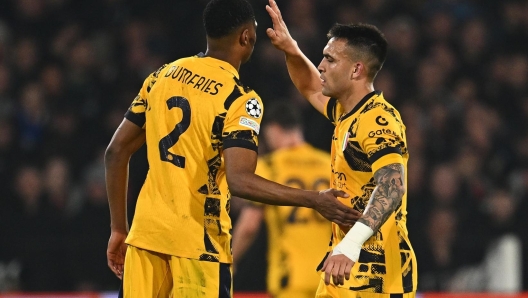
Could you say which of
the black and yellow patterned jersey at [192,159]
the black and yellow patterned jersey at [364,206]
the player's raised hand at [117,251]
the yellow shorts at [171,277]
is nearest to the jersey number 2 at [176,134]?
the black and yellow patterned jersey at [192,159]

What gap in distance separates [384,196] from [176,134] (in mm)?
964

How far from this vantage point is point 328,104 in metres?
5.01

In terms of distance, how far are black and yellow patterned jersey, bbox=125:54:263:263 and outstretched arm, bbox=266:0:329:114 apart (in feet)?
2.57

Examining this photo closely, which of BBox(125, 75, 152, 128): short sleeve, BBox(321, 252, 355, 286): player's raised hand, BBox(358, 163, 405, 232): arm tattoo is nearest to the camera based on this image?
BBox(321, 252, 355, 286): player's raised hand

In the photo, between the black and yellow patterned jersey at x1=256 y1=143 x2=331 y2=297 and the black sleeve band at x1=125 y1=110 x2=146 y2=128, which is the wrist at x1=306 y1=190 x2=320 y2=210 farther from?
the black and yellow patterned jersey at x1=256 y1=143 x2=331 y2=297

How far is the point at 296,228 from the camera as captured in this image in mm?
6824

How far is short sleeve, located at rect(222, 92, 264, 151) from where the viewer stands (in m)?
4.16

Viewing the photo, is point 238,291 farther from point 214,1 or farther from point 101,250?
point 214,1

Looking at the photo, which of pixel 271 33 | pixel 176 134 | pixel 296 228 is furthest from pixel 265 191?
pixel 296 228

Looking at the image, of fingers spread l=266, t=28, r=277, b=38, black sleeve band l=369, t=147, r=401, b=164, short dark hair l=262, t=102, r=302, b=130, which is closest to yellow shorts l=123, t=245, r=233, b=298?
black sleeve band l=369, t=147, r=401, b=164

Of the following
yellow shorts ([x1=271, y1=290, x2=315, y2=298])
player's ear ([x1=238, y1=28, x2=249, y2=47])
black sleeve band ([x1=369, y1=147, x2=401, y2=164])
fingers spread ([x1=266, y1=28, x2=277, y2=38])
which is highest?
fingers spread ([x1=266, y1=28, x2=277, y2=38])

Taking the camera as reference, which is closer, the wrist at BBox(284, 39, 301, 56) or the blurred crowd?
the wrist at BBox(284, 39, 301, 56)

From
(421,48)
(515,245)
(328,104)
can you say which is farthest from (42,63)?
(328,104)

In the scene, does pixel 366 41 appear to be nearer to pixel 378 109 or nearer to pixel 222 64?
pixel 378 109
